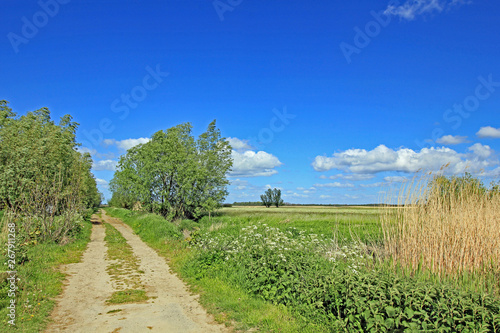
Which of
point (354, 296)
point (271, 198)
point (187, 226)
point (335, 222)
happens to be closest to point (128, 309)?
point (354, 296)

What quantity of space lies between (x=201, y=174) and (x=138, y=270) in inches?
863

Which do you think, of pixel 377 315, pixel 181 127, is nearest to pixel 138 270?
pixel 377 315

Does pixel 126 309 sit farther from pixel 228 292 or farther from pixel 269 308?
pixel 269 308

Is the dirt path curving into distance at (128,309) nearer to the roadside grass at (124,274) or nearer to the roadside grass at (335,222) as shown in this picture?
the roadside grass at (124,274)

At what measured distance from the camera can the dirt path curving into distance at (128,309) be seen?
506cm

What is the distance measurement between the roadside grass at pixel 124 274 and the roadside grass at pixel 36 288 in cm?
121

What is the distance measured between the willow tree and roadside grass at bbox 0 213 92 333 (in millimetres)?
18460

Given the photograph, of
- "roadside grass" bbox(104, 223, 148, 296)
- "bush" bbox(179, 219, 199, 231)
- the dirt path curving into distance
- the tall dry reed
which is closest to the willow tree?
"bush" bbox(179, 219, 199, 231)

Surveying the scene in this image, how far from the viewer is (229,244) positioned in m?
9.57

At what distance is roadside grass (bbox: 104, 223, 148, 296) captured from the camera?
6.68 meters

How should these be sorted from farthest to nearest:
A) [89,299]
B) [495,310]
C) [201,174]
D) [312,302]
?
[201,174], [89,299], [312,302], [495,310]

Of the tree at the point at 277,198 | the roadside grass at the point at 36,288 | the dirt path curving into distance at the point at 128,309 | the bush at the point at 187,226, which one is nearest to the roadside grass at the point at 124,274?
the dirt path curving into distance at the point at 128,309

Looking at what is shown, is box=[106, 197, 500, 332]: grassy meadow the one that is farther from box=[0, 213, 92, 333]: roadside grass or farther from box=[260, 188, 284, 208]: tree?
box=[260, 188, 284, 208]: tree

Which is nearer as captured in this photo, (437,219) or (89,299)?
(89,299)
